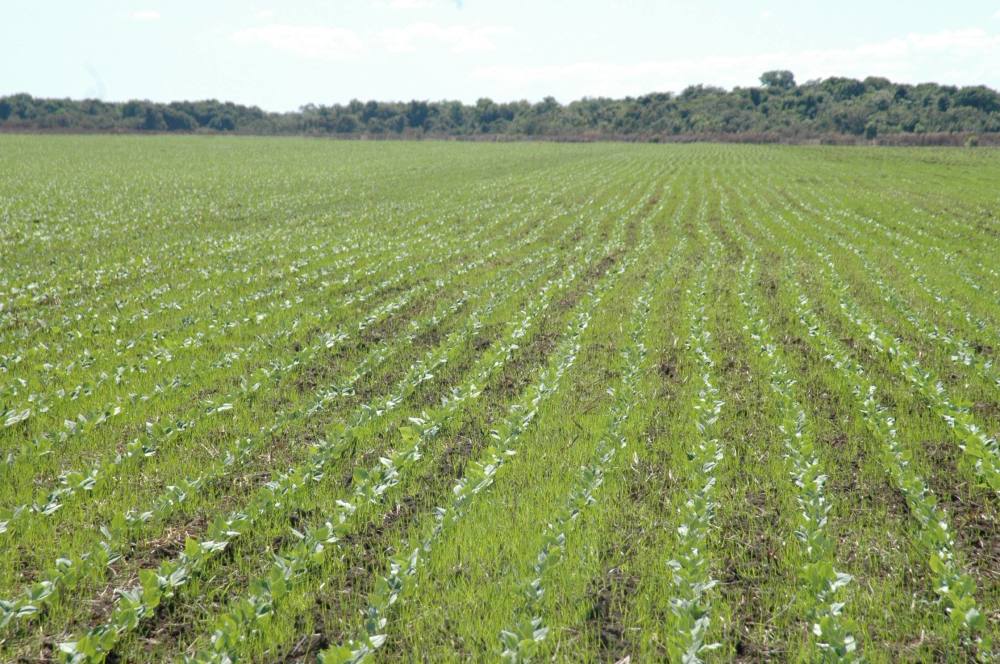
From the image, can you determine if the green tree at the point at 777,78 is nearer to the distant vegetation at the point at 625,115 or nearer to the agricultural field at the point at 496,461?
the distant vegetation at the point at 625,115

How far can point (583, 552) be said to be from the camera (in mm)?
5004

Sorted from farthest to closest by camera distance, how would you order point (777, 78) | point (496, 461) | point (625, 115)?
point (777, 78) → point (625, 115) → point (496, 461)

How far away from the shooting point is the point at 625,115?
14525cm

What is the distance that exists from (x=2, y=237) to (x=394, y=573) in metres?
20.4

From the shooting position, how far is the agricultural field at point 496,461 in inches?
167

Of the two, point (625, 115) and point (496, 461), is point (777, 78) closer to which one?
point (625, 115)

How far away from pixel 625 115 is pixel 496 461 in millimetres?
151432

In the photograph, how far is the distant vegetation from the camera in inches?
4416

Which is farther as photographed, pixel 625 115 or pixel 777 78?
pixel 777 78

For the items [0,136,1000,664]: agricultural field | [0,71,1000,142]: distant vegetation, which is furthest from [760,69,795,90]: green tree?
[0,136,1000,664]: agricultural field

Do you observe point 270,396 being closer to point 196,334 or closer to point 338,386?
point 338,386

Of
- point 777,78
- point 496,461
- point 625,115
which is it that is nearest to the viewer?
point 496,461

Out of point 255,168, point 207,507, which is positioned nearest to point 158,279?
point 207,507

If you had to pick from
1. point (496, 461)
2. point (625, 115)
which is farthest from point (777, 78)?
point (496, 461)
